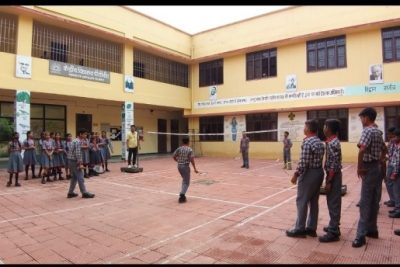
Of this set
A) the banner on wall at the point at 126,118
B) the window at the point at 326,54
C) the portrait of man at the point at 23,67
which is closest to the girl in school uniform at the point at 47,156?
the portrait of man at the point at 23,67

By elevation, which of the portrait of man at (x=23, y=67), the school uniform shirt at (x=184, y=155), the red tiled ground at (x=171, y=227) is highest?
the portrait of man at (x=23, y=67)

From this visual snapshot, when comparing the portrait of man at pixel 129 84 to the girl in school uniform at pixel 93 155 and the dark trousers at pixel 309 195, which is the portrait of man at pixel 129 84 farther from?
the dark trousers at pixel 309 195

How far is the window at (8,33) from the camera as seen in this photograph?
13.3 meters

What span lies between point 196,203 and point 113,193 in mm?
2741

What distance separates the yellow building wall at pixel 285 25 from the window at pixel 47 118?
986 centimetres

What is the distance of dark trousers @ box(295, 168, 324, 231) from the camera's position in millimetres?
4901

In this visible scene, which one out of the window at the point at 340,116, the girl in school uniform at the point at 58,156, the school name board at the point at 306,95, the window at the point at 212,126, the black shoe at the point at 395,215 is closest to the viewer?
the black shoe at the point at 395,215

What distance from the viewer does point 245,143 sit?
14.9 metres

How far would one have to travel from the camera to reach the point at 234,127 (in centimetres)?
2078

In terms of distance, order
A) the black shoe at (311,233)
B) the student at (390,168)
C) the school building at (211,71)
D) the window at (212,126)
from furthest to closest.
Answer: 1. the window at (212,126)
2. the school building at (211,71)
3. the student at (390,168)
4. the black shoe at (311,233)

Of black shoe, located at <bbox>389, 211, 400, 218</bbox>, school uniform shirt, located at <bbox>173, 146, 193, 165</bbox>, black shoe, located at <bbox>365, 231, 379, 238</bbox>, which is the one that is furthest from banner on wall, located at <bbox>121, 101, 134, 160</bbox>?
black shoe, located at <bbox>365, 231, 379, 238</bbox>

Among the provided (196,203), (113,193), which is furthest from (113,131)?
(196,203)

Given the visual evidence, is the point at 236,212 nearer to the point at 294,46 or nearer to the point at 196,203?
the point at 196,203

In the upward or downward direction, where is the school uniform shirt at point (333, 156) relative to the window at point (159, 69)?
downward
